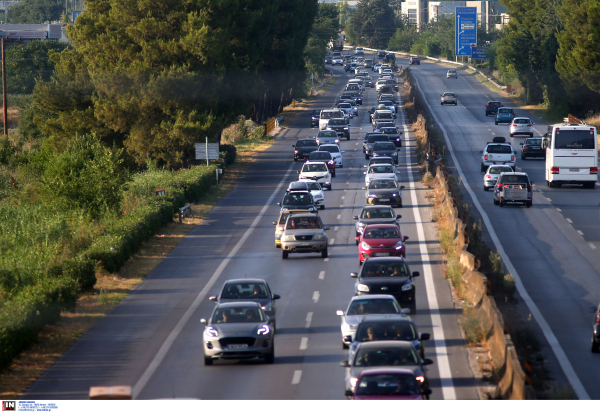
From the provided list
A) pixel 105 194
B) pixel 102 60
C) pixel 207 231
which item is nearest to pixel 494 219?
pixel 207 231

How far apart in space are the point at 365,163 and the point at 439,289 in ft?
106

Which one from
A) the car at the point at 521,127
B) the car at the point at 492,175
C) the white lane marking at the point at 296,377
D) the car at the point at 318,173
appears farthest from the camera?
the car at the point at 521,127

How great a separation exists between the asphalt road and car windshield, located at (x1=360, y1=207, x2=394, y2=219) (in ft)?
13.6

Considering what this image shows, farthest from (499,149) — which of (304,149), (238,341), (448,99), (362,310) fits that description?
(448,99)

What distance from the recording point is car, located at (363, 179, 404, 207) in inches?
1554

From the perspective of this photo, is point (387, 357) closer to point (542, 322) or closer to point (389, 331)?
point (389, 331)

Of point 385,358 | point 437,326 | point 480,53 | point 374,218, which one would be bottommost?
point 437,326

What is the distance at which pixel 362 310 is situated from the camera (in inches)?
731

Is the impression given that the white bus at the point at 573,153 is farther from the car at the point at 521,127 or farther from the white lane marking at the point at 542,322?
the car at the point at 521,127

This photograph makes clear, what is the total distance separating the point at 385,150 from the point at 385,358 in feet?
130

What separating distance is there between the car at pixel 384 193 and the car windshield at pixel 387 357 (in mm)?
24969

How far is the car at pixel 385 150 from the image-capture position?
5297 centimetres

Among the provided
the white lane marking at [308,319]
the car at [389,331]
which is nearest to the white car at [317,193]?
the white lane marking at [308,319]

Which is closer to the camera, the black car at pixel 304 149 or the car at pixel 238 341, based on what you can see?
the car at pixel 238 341
